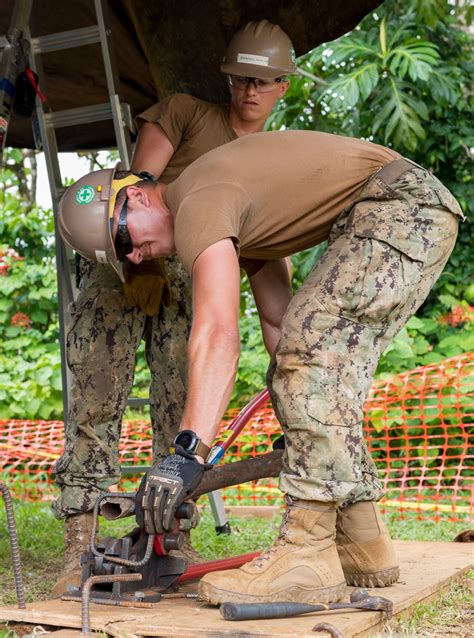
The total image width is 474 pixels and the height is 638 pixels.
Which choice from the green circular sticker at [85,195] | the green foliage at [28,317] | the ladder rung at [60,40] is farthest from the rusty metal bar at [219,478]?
the green foliage at [28,317]

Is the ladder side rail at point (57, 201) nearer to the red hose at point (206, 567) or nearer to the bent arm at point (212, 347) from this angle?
the red hose at point (206, 567)

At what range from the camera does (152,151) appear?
4059 millimetres

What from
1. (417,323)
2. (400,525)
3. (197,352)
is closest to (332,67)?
(417,323)

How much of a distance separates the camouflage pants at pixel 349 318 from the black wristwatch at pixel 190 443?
41cm

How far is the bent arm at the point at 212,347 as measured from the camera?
9.57 feet

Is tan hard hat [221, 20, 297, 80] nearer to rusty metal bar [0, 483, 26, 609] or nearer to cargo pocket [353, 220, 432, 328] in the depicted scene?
cargo pocket [353, 220, 432, 328]

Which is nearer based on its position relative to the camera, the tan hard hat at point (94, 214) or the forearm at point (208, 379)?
the forearm at point (208, 379)

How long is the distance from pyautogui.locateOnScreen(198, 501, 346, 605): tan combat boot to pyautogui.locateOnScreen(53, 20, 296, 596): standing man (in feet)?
2.88

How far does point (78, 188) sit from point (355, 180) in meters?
1.01

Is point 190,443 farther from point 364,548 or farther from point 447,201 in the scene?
point 447,201

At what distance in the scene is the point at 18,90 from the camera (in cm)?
418

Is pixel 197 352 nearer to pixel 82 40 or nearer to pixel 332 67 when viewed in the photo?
pixel 82 40

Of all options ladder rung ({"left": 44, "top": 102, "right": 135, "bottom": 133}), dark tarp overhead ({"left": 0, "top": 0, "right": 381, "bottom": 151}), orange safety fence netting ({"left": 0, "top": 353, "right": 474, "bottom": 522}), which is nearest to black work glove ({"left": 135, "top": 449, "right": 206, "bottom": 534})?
ladder rung ({"left": 44, "top": 102, "right": 135, "bottom": 133})

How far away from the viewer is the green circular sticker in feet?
11.5
